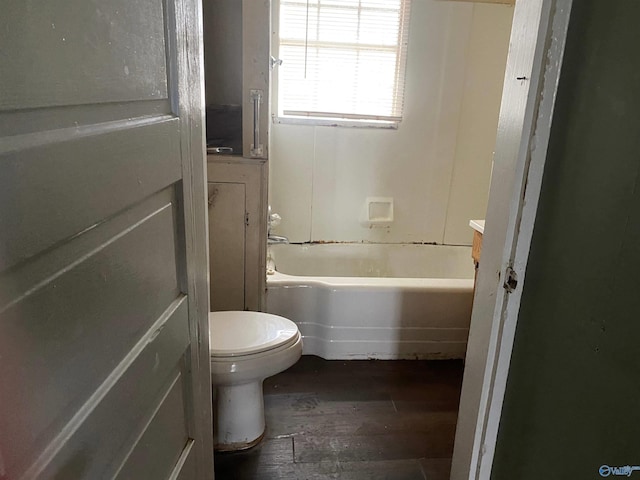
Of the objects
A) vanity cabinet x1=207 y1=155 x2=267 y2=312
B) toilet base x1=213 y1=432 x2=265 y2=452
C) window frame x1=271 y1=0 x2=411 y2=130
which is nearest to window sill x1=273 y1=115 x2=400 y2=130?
window frame x1=271 y1=0 x2=411 y2=130

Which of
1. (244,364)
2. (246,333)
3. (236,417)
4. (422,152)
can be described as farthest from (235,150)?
(422,152)

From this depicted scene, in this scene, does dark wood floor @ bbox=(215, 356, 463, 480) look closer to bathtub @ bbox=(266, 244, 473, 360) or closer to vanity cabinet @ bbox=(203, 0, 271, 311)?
bathtub @ bbox=(266, 244, 473, 360)

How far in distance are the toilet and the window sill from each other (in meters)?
1.42

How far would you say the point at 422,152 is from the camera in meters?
2.99

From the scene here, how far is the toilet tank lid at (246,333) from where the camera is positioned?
5.21ft

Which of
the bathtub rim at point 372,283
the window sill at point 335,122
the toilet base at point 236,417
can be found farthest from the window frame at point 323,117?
the toilet base at point 236,417

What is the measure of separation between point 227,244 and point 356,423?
0.97 meters

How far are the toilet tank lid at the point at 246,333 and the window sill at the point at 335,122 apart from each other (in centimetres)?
141

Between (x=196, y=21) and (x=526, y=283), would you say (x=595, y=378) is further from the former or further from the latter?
(x=196, y=21)

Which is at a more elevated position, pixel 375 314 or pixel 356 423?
pixel 375 314

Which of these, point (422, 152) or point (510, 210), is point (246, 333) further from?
point (422, 152)

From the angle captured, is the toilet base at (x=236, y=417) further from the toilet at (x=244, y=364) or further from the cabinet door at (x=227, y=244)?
the cabinet door at (x=227, y=244)

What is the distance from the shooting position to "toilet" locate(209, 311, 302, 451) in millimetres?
1569

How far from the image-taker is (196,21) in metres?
0.91
